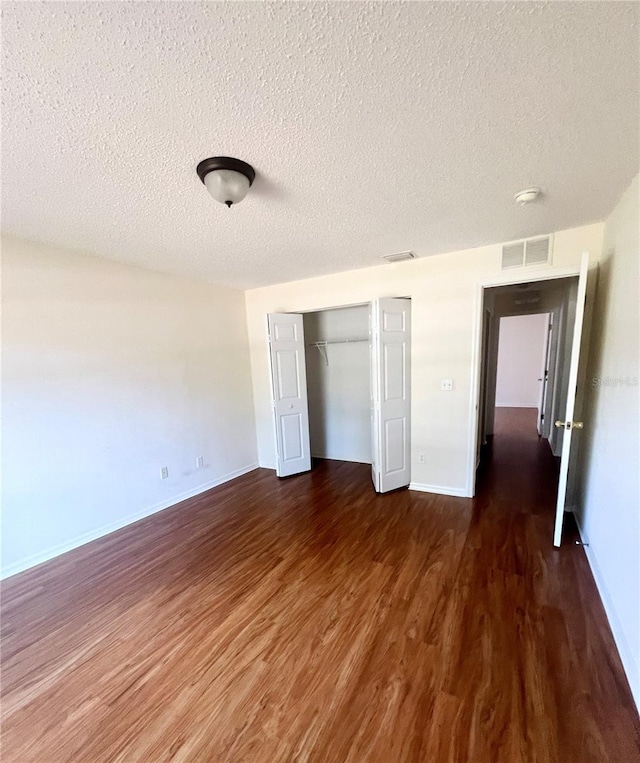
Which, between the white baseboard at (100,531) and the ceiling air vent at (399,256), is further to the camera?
the ceiling air vent at (399,256)

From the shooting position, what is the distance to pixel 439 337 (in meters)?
3.03

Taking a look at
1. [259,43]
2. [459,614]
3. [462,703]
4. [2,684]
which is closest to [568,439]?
[459,614]

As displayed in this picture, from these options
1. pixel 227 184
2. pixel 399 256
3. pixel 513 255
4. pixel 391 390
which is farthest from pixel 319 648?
pixel 513 255

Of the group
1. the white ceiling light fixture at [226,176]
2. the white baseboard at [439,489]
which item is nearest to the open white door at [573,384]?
the white baseboard at [439,489]

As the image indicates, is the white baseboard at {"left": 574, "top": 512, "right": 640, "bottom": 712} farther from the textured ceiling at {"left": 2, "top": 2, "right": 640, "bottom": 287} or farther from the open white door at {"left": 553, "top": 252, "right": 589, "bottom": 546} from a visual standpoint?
the textured ceiling at {"left": 2, "top": 2, "right": 640, "bottom": 287}

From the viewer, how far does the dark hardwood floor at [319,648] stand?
121cm

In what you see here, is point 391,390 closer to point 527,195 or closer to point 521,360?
point 527,195

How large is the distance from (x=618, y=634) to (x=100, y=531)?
3.69 m

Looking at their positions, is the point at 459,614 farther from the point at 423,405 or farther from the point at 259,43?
the point at 259,43

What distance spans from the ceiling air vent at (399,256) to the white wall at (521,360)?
582 centimetres

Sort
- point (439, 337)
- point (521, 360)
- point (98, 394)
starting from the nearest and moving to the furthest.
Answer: point (98, 394) < point (439, 337) < point (521, 360)

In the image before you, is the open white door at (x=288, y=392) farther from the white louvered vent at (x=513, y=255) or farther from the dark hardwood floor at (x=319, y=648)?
the white louvered vent at (x=513, y=255)

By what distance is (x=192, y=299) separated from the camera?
3473mm

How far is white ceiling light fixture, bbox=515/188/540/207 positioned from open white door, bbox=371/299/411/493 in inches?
53.3
